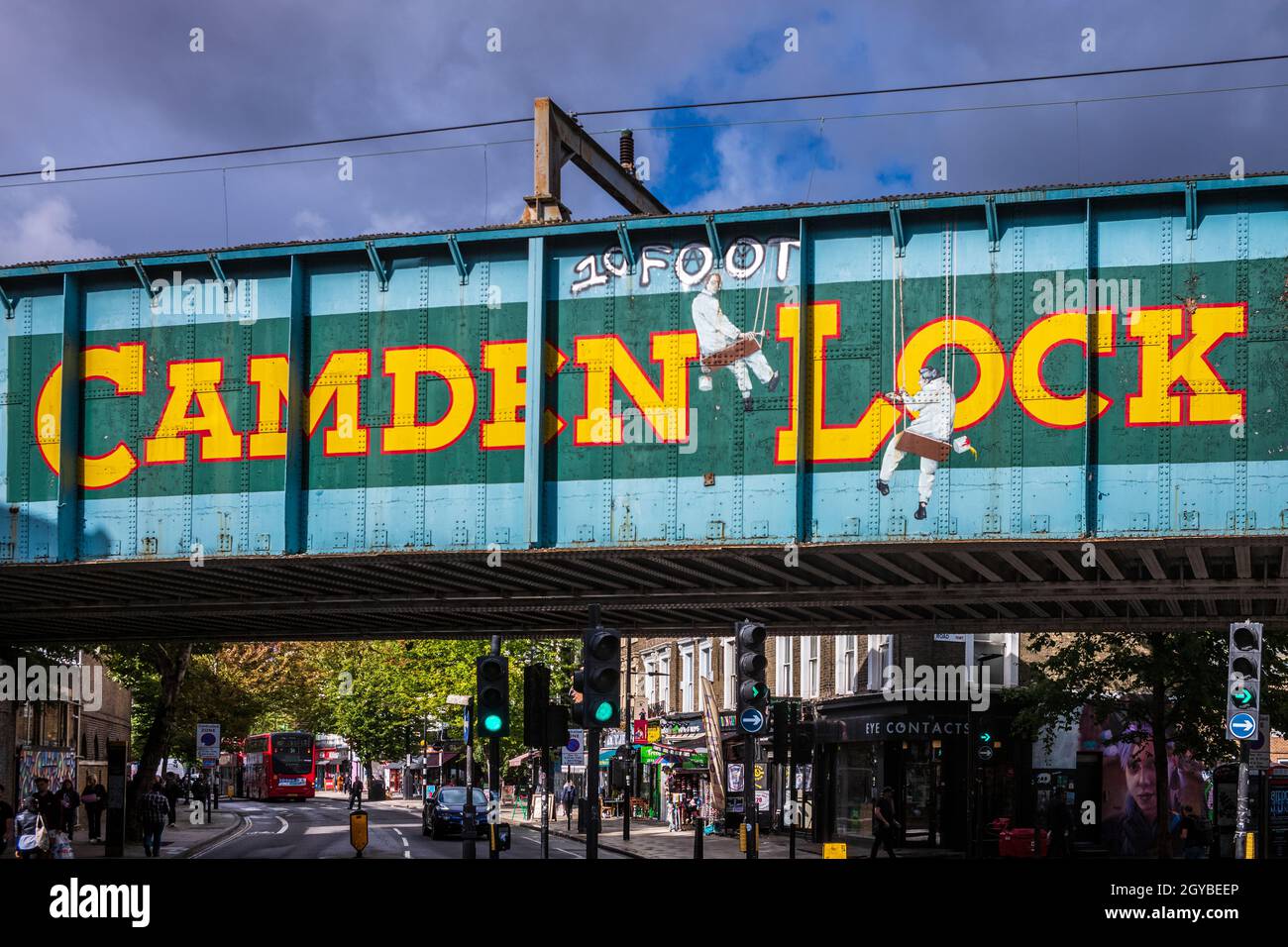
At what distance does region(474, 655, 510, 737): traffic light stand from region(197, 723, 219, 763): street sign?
2316 cm

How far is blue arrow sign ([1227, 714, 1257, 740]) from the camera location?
18.8 meters

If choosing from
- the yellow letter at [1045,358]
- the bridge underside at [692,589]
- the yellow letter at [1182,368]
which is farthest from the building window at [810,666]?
the yellow letter at [1182,368]

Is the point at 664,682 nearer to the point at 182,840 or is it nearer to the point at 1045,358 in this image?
the point at 182,840

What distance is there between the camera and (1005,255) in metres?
20.8

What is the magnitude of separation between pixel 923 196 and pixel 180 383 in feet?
40.2

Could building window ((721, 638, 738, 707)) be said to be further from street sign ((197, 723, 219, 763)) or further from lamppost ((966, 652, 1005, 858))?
street sign ((197, 723, 219, 763))

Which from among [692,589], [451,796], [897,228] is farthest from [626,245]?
[451,796]

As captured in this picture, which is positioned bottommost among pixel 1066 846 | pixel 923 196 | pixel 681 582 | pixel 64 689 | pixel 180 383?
pixel 1066 846

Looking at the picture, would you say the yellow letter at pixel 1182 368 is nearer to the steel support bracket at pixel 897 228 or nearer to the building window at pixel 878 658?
the steel support bracket at pixel 897 228

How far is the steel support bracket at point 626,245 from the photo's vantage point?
72.2 ft

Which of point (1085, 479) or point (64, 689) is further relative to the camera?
point (64, 689)

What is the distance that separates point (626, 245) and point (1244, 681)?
414 inches
